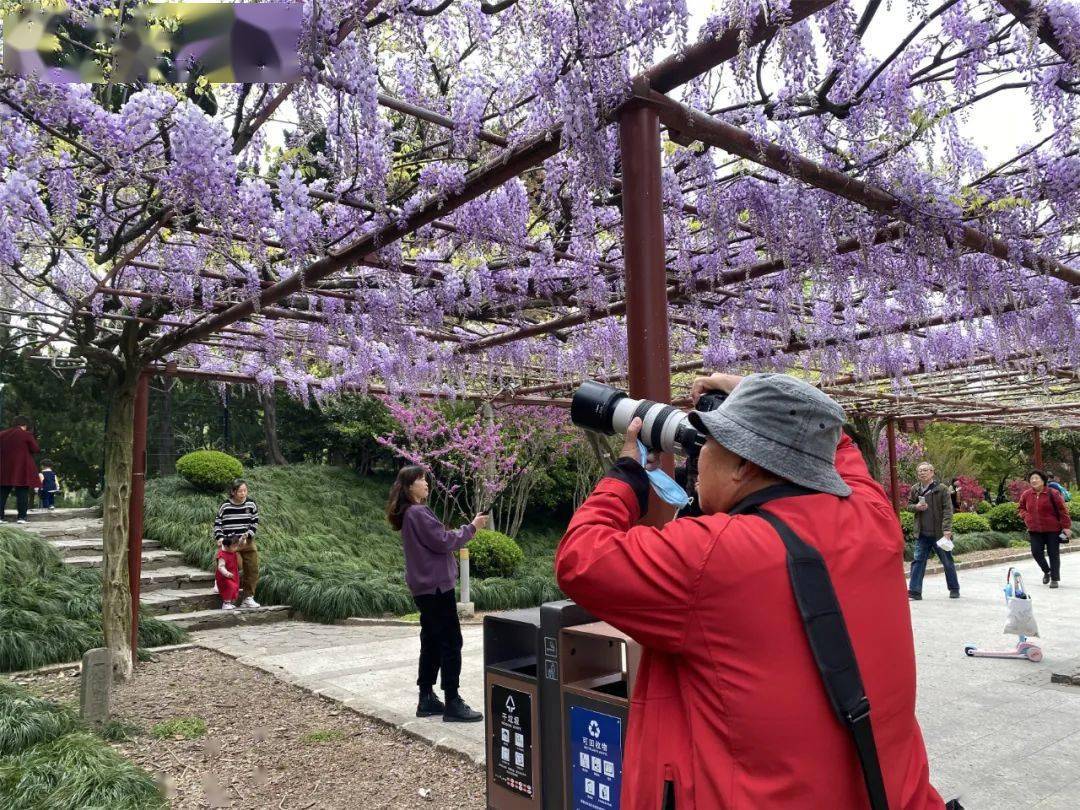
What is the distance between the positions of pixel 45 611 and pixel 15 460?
458 centimetres

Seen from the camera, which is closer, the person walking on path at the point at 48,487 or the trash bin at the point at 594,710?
the trash bin at the point at 594,710

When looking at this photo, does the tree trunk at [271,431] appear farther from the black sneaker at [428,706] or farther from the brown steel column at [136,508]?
the black sneaker at [428,706]

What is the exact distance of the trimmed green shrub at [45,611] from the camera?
5.92 metres

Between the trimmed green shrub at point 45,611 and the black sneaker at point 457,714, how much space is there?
305 cm

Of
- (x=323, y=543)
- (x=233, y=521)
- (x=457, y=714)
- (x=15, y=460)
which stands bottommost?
(x=457, y=714)

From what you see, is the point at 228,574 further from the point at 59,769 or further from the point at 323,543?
the point at 59,769

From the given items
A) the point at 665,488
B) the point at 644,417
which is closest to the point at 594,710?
the point at 665,488

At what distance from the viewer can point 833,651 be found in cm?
122

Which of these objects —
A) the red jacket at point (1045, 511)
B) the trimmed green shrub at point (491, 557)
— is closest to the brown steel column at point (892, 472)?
the red jacket at point (1045, 511)

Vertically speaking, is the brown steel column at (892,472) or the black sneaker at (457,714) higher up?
the brown steel column at (892,472)

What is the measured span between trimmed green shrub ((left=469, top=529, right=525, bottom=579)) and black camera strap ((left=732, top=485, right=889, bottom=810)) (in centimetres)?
933

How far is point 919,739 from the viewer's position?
4.53ft

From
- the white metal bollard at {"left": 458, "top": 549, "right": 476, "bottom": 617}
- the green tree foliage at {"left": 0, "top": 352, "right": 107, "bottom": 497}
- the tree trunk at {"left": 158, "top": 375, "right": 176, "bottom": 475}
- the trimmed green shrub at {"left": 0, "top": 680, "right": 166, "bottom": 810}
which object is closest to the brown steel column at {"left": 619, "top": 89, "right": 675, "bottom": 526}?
the trimmed green shrub at {"left": 0, "top": 680, "right": 166, "bottom": 810}

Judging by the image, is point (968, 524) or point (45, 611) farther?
point (968, 524)
